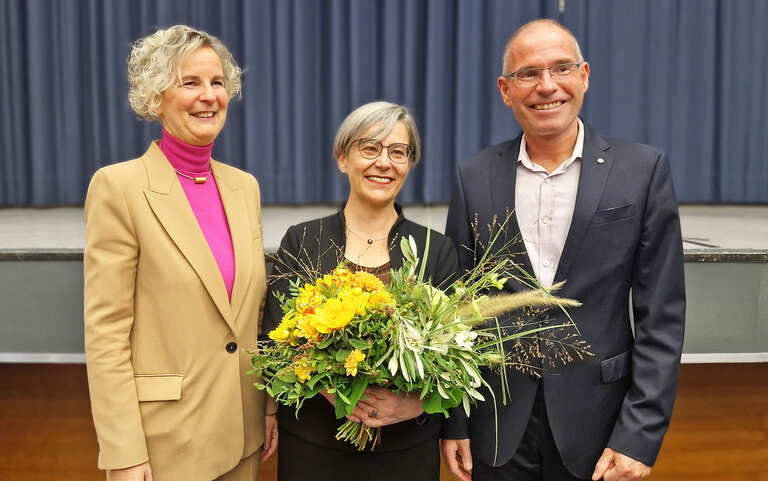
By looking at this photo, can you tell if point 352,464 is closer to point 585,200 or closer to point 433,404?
point 433,404

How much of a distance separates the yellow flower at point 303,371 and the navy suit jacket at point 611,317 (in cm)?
50

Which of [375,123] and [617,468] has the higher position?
[375,123]

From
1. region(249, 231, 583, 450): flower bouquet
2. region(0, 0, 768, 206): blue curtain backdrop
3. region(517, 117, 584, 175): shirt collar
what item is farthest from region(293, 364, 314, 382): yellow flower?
region(0, 0, 768, 206): blue curtain backdrop

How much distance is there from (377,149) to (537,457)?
0.85 metres

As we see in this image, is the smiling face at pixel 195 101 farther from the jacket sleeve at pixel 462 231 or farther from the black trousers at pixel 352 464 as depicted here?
the black trousers at pixel 352 464

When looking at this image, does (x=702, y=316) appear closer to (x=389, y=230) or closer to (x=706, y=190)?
(x=389, y=230)

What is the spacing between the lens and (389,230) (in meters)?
1.67

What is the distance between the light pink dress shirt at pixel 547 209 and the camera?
1542 millimetres

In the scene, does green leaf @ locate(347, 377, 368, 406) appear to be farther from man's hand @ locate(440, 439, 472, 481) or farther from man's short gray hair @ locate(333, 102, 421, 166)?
man's short gray hair @ locate(333, 102, 421, 166)

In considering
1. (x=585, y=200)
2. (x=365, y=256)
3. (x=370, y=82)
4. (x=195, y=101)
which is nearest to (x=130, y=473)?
(x=365, y=256)

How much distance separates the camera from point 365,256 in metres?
1.64

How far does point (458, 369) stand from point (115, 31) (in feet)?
13.2

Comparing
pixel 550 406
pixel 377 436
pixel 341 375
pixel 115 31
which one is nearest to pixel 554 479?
pixel 550 406

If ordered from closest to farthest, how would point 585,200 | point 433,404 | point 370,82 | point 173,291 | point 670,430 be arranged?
1. point 433,404
2. point 173,291
3. point 585,200
4. point 670,430
5. point 370,82
